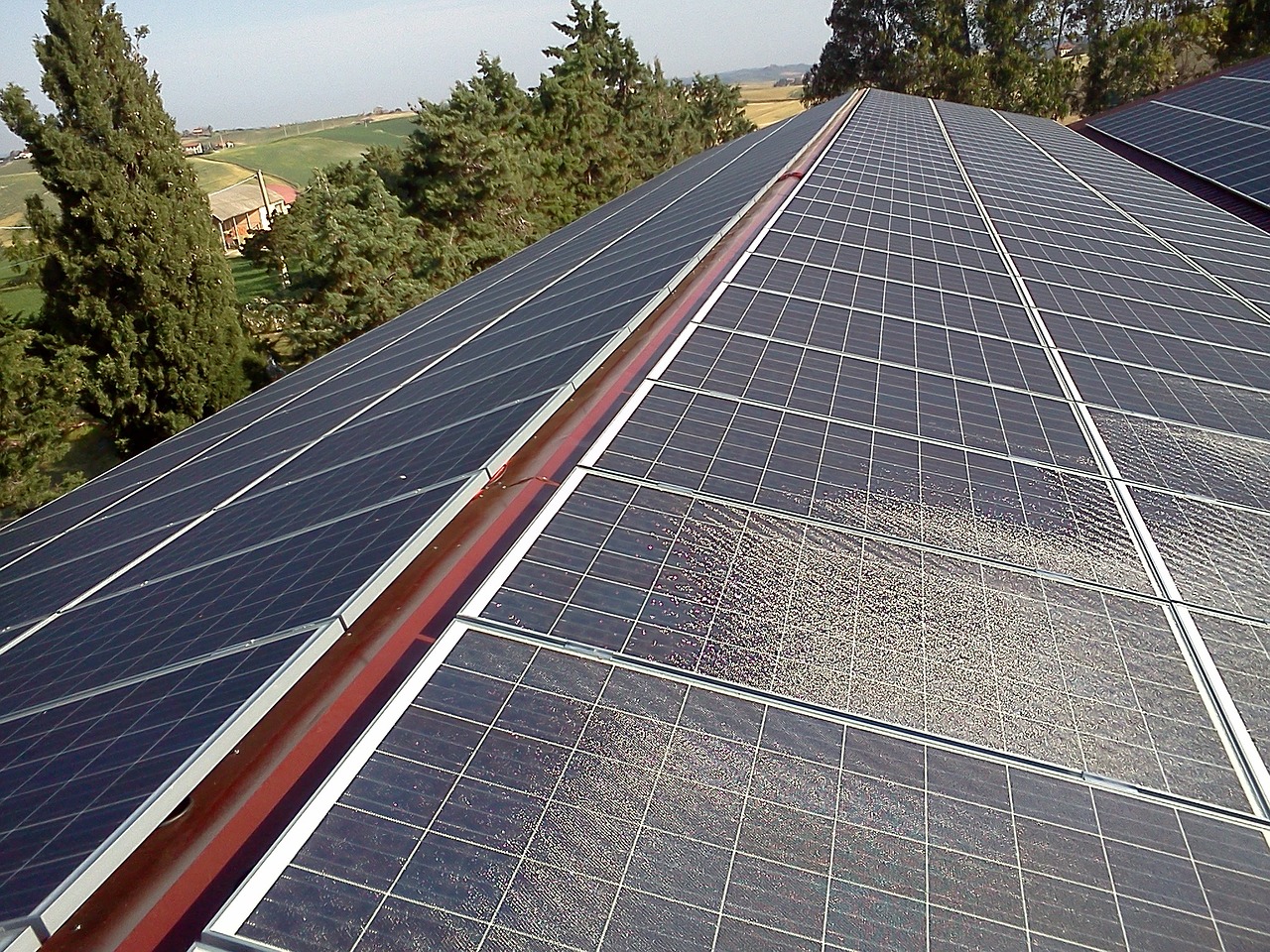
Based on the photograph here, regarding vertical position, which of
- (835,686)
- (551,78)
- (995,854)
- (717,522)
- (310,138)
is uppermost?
(310,138)

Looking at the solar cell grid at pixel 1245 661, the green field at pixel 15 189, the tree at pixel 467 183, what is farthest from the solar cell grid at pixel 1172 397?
the green field at pixel 15 189

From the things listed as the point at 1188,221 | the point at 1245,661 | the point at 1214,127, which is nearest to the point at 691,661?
the point at 1245,661

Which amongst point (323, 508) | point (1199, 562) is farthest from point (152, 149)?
point (1199, 562)

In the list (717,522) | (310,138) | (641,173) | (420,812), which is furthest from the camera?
(310,138)

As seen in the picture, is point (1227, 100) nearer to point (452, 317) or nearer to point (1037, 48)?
point (452, 317)

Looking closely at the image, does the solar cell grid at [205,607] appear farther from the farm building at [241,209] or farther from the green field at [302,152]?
the green field at [302,152]

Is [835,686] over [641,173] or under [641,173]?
under

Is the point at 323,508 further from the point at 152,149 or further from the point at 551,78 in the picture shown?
the point at 551,78
